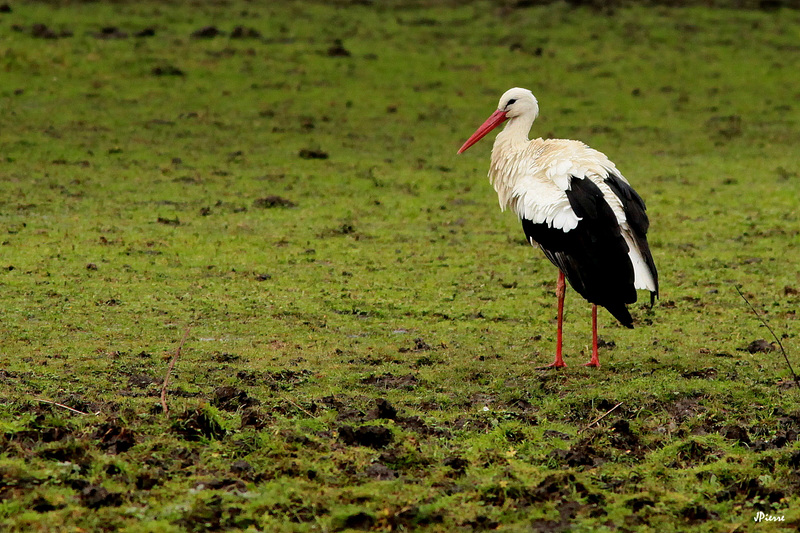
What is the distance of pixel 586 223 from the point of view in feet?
23.8

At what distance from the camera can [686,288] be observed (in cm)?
1002

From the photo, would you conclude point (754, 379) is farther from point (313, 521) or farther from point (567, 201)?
point (313, 521)

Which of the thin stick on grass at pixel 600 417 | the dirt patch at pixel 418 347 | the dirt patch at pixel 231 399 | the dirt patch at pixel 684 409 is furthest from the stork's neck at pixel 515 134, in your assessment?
the dirt patch at pixel 231 399

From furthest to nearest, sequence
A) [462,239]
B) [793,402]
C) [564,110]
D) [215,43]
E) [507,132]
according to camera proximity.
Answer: [215,43] < [564,110] < [462,239] < [507,132] < [793,402]

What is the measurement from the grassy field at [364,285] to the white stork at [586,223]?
0.63m

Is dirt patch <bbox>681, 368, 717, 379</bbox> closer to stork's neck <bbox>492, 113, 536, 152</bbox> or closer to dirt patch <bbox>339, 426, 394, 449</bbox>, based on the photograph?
stork's neck <bbox>492, 113, 536, 152</bbox>

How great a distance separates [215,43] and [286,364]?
15.3 metres

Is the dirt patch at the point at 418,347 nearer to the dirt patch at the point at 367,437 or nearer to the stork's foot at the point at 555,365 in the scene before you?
the stork's foot at the point at 555,365

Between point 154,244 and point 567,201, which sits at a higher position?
point 567,201

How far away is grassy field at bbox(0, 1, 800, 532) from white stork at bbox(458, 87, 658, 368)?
0.63 m

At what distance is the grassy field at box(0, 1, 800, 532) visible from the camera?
498 centimetres

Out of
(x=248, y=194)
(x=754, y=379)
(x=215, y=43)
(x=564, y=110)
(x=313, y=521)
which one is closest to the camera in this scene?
(x=313, y=521)

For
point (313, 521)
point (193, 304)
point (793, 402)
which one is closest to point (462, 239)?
point (193, 304)

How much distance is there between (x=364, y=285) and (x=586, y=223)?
3116 mm
